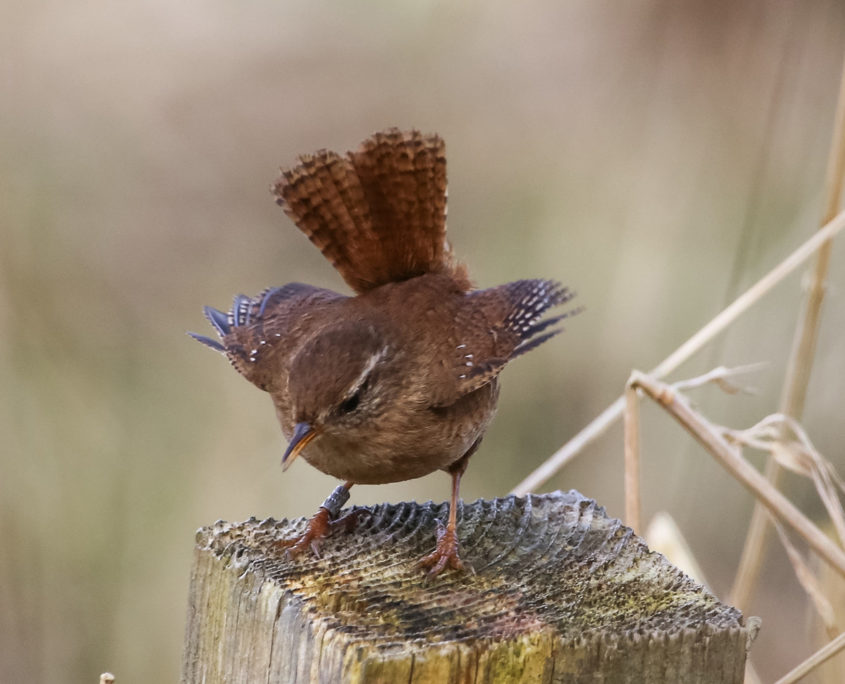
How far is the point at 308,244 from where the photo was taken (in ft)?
17.5

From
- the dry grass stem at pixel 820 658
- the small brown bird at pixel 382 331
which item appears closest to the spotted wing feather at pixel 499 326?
the small brown bird at pixel 382 331

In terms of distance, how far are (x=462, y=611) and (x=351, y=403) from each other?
0.77 m

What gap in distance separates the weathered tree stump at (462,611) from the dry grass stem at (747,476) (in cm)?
36

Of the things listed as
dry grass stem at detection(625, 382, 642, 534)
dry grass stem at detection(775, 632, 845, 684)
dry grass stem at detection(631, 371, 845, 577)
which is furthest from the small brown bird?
dry grass stem at detection(775, 632, 845, 684)

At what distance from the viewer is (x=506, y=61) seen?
18.1 feet

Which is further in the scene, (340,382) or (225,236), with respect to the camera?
(225,236)

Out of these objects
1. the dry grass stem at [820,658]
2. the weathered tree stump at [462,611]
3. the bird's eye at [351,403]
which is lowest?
the dry grass stem at [820,658]

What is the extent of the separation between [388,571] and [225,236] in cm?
347

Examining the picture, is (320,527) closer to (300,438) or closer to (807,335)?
(300,438)

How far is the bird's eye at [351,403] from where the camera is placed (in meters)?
2.44

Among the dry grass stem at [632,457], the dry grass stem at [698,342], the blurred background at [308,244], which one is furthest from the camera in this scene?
the blurred background at [308,244]

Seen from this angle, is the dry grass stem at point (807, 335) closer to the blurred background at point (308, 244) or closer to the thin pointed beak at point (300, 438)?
the blurred background at point (308, 244)

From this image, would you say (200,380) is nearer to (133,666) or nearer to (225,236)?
(225,236)

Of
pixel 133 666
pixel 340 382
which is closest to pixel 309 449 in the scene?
pixel 340 382
